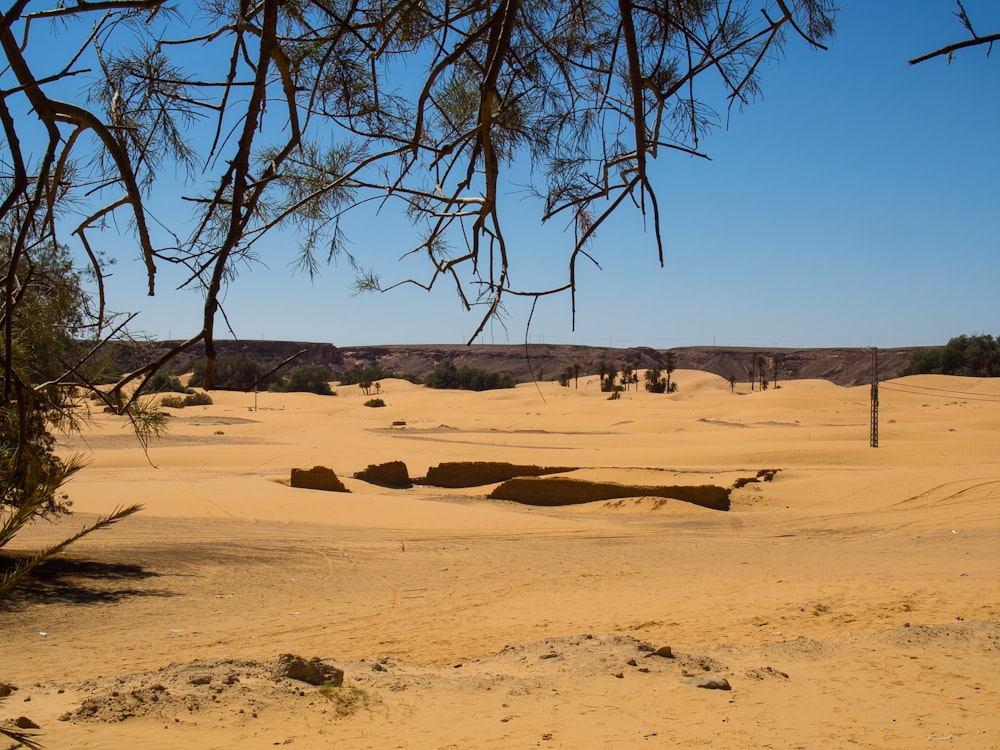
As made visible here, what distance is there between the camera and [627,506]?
766 inches

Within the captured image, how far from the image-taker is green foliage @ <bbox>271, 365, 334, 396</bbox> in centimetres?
6581

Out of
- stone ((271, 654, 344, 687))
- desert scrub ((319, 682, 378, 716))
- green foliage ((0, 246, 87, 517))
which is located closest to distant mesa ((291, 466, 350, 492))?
green foliage ((0, 246, 87, 517))

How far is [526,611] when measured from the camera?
10.3 m

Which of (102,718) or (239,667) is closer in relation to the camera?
(102,718)

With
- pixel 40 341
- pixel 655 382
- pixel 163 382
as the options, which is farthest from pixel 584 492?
pixel 655 382

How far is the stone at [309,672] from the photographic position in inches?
234

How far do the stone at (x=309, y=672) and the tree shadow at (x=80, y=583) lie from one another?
4.95 m

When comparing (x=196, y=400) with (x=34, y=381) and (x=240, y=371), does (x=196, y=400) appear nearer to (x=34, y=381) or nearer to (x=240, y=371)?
(x=240, y=371)

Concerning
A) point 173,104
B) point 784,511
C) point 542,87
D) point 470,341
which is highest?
point 542,87

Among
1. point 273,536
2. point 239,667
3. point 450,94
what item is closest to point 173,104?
point 450,94

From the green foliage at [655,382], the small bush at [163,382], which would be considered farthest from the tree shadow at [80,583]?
the green foliage at [655,382]

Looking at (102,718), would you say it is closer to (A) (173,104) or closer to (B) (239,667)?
(B) (239,667)

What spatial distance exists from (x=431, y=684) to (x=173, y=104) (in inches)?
164

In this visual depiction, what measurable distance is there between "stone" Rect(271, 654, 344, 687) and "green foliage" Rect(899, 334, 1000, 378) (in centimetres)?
6236
